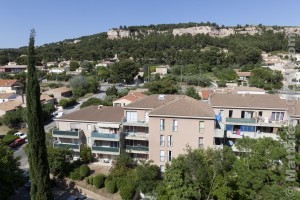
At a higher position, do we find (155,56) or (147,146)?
(155,56)

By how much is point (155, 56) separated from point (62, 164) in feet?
408

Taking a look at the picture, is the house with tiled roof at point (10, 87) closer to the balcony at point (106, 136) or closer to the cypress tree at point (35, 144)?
the balcony at point (106, 136)

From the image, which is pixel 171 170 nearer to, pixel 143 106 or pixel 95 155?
pixel 143 106

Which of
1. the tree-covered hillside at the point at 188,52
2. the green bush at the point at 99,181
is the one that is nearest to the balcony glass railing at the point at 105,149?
the green bush at the point at 99,181

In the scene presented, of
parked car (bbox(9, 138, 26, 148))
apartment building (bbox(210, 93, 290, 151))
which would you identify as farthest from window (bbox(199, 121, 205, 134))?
parked car (bbox(9, 138, 26, 148))

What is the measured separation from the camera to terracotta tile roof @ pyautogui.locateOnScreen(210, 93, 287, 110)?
32.8 metres

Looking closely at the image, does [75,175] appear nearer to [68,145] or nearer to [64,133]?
[68,145]

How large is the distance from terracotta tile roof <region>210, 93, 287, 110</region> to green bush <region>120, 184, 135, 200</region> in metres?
15.3

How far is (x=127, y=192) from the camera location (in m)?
27.3

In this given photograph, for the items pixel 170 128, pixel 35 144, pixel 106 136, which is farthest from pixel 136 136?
pixel 35 144

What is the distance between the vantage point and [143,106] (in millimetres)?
33562

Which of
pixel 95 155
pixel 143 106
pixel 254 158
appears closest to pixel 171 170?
pixel 254 158

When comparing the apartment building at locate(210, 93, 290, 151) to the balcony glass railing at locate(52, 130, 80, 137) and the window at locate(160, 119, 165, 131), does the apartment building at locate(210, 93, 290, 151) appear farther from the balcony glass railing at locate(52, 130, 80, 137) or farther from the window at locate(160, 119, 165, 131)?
the balcony glass railing at locate(52, 130, 80, 137)

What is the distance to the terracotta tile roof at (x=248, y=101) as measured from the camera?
32.8m
